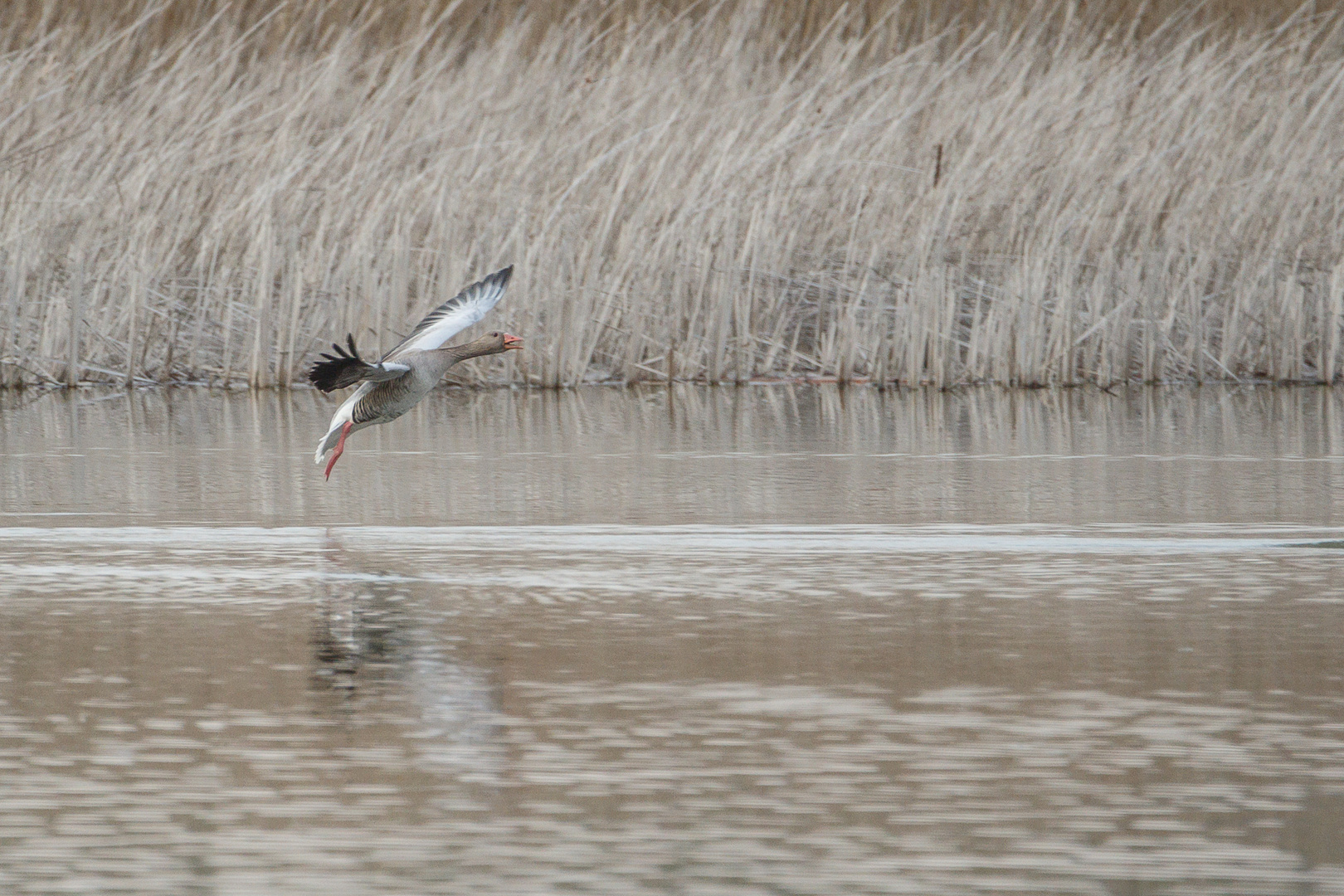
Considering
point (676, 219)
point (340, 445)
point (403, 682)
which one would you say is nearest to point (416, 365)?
point (340, 445)

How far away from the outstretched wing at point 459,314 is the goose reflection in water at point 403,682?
3371mm

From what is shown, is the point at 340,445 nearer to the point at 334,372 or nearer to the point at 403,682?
the point at 334,372

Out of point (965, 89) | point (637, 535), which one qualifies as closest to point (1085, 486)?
point (637, 535)

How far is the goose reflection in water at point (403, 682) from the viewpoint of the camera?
437 centimetres

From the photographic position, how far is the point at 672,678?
4.94 metres

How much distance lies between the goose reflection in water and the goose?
258 centimetres

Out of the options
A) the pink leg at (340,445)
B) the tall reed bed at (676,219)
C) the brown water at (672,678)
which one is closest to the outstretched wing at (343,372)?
the brown water at (672,678)

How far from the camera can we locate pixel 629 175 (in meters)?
14.5

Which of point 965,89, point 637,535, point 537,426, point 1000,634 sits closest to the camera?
point 1000,634

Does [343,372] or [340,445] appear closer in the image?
[343,372]

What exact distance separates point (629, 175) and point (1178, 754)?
10519 mm

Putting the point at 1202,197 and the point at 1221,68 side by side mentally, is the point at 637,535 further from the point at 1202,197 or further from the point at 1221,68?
the point at 1221,68

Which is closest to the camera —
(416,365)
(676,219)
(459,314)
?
(416,365)

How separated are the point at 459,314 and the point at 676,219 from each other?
4.75 m
